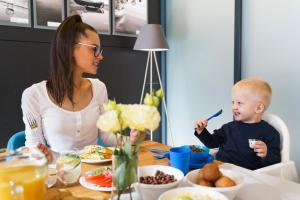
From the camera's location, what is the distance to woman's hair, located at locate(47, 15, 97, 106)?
1625 mm

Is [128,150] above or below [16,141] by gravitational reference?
above

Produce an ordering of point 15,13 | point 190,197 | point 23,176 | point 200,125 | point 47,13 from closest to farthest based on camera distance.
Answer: point 23,176, point 190,197, point 200,125, point 15,13, point 47,13

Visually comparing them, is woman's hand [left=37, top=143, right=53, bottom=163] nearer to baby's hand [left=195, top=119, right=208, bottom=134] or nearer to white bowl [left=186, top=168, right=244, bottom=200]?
white bowl [left=186, top=168, right=244, bottom=200]

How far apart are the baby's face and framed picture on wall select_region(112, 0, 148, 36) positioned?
1.89 metres

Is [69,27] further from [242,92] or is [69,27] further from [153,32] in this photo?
[153,32]

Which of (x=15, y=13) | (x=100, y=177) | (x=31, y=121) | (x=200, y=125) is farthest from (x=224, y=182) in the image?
(x=15, y=13)

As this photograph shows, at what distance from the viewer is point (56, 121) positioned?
1578 millimetres

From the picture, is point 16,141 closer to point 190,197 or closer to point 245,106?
point 190,197

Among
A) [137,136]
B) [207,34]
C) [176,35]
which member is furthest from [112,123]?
[176,35]

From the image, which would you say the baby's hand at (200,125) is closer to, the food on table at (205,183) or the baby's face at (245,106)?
the baby's face at (245,106)

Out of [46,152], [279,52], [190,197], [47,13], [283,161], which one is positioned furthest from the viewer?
[47,13]

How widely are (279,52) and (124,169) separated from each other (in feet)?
6.89

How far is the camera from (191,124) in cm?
339

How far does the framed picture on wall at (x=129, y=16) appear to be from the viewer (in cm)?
320
